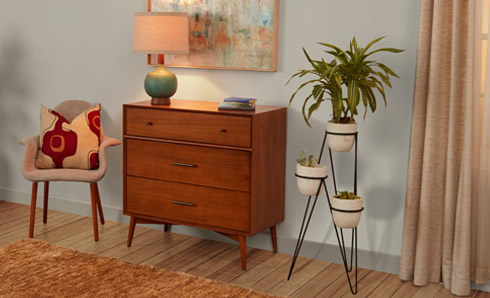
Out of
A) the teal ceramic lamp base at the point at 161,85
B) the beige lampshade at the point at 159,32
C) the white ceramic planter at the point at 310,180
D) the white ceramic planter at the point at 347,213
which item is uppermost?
the beige lampshade at the point at 159,32

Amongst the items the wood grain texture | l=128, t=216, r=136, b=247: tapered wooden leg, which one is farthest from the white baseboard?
l=128, t=216, r=136, b=247: tapered wooden leg

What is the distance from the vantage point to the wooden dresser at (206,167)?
3521mm

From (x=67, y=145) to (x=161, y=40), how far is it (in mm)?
954

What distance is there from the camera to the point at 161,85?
380 centimetres

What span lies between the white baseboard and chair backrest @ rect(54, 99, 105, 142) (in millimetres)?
669

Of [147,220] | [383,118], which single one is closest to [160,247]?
[147,220]

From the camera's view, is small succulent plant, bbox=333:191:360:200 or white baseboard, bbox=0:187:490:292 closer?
small succulent plant, bbox=333:191:360:200

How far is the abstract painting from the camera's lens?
377 centimetres

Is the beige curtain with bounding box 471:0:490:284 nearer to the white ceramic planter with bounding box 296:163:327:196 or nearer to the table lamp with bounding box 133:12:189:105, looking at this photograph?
the white ceramic planter with bounding box 296:163:327:196

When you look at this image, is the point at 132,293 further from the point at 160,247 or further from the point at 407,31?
the point at 407,31

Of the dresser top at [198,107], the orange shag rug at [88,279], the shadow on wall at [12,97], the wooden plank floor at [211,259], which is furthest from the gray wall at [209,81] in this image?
the orange shag rug at [88,279]

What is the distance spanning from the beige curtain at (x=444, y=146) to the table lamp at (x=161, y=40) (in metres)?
1.37

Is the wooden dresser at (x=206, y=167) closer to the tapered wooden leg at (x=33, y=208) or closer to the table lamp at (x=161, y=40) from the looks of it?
the table lamp at (x=161, y=40)

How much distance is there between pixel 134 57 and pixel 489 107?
89.9 inches
